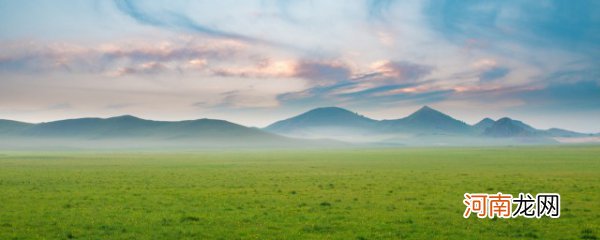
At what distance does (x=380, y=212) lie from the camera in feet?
76.7

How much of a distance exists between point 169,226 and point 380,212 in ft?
31.4

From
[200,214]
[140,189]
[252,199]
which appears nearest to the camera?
[200,214]

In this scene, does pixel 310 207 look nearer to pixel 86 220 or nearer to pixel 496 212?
pixel 496 212

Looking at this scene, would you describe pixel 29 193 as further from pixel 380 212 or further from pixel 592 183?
pixel 592 183

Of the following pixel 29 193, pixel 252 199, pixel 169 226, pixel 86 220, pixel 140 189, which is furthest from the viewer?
pixel 140 189

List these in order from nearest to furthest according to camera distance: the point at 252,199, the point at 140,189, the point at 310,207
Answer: the point at 310,207 < the point at 252,199 < the point at 140,189

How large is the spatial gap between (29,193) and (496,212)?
28.0 metres

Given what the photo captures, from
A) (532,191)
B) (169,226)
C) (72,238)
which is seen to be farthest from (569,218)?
(72,238)

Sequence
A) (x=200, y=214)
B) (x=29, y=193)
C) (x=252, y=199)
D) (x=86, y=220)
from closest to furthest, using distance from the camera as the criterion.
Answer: (x=86, y=220) → (x=200, y=214) → (x=252, y=199) → (x=29, y=193)

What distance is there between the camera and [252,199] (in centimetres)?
2872

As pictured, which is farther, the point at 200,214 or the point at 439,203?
the point at 439,203

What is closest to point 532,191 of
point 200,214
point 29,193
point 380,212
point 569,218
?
point 569,218

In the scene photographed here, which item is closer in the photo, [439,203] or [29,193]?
[439,203]

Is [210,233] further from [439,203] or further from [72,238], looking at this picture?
[439,203]
